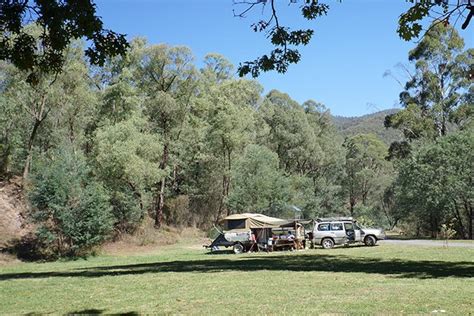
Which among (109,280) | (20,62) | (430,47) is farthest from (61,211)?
(430,47)

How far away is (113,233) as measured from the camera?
3525 cm

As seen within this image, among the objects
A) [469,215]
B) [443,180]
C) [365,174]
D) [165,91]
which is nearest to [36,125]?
[165,91]

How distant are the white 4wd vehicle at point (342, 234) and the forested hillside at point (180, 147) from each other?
8.46 metres

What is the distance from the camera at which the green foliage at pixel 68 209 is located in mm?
28328

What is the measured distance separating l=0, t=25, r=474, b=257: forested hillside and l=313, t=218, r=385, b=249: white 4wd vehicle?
27.7 ft

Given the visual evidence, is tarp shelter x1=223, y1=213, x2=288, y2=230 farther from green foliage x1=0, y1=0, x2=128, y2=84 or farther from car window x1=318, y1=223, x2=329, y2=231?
green foliage x1=0, y1=0, x2=128, y2=84

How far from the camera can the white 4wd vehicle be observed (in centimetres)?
2872

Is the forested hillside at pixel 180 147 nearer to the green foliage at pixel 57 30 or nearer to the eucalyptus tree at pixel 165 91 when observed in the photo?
the eucalyptus tree at pixel 165 91

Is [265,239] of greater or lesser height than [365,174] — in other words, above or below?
below

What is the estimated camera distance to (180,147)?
1722 inches

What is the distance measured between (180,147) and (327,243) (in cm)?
1932

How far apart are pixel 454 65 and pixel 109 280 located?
34.9m

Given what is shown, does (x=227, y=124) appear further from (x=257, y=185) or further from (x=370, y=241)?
(x=370, y=241)

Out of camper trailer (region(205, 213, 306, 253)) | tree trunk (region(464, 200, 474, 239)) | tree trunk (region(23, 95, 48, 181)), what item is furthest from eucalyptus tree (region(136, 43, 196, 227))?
tree trunk (region(464, 200, 474, 239))
